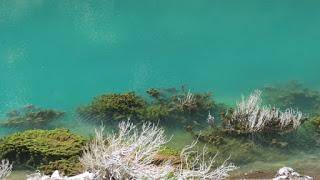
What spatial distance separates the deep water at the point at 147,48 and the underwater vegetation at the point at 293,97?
2.15 ft

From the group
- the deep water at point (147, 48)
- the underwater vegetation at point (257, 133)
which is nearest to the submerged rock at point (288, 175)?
the underwater vegetation at point (257, 133)

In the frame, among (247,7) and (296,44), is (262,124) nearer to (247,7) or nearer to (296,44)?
(296,44)

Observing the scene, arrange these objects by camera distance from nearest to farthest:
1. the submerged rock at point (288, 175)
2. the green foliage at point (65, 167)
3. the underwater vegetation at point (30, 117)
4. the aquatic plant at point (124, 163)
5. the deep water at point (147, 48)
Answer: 1. the aquatic plant at point (124, 163)
2. the green foliage at point (65, 167)
3. the submerged rock at point (288, 175)
4. the underwater vegetation at point (30, 117)
5. the deep water at point (147, 48)

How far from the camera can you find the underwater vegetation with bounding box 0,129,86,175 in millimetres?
18844

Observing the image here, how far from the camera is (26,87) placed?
28.0m

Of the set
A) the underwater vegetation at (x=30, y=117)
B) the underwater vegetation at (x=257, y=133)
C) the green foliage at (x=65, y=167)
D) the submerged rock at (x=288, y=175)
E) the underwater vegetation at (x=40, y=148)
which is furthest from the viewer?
the underwater vegetation at (x=30, y=117)

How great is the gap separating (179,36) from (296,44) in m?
4.91

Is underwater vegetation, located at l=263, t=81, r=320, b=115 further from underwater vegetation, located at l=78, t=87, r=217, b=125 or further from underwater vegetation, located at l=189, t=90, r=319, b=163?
underwater vegetation, located at l=78, t=87, r=217, b=125

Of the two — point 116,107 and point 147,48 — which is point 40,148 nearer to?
point 116,107

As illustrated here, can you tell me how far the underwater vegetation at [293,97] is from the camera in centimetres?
2494

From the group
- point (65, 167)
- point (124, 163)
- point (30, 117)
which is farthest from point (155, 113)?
point (124, 163)

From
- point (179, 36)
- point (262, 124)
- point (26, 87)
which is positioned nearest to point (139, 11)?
point (179, 36)

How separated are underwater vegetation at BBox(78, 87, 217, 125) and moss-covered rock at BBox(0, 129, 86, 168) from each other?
3356mm

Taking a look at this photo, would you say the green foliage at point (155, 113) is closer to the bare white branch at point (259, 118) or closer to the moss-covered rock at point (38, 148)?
the bare white branch at point (259, 118)
